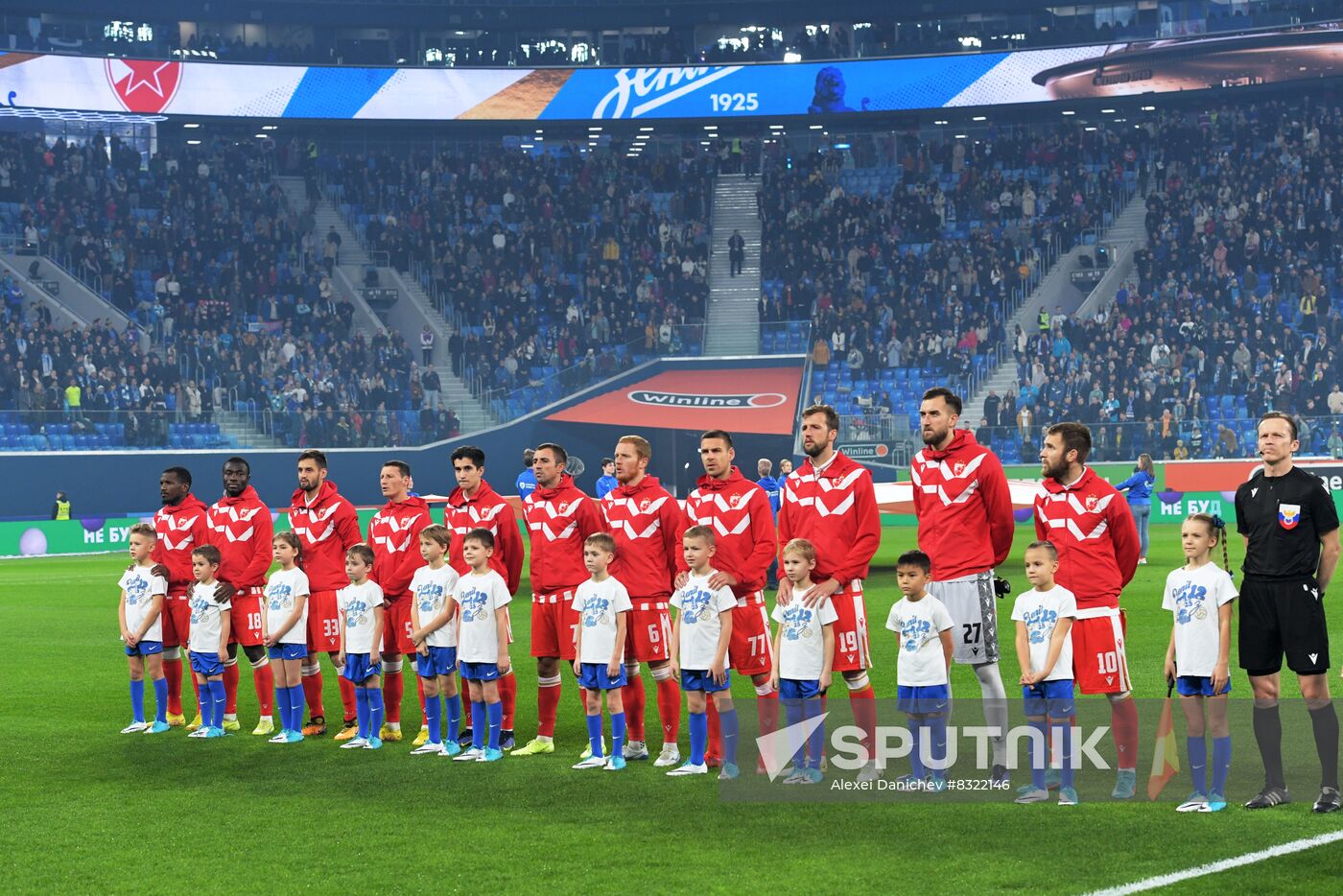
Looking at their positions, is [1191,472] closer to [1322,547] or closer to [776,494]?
[776,494]

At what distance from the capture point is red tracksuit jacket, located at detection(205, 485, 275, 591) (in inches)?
476

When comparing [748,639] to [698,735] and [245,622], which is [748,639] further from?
[245,622]

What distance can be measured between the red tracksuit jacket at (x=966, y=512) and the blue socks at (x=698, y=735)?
1790 millimetres

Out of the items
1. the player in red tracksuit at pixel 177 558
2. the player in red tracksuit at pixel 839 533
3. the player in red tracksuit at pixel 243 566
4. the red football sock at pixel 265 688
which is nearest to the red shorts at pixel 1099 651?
the player in red tracksuit at pixel 839 533

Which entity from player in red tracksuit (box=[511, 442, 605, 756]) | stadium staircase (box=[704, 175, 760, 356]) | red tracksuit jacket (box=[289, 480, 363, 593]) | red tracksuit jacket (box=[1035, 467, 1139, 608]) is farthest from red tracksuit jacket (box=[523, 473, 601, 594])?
stadium staircase (box=[704, 175, 760, 356])

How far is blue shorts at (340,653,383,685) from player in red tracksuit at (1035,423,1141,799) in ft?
16.5

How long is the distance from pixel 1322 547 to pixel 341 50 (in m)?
43.5

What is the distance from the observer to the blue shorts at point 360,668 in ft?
36.3

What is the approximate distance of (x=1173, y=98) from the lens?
149 feet

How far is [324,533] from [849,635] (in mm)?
4765

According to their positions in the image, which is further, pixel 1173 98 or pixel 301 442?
pixel 1173 98

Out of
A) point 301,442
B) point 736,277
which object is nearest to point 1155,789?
point 301,442

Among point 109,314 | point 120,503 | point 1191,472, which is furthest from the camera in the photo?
point 109,314

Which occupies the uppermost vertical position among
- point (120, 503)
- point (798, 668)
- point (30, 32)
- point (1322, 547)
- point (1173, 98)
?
point (30, 32)
